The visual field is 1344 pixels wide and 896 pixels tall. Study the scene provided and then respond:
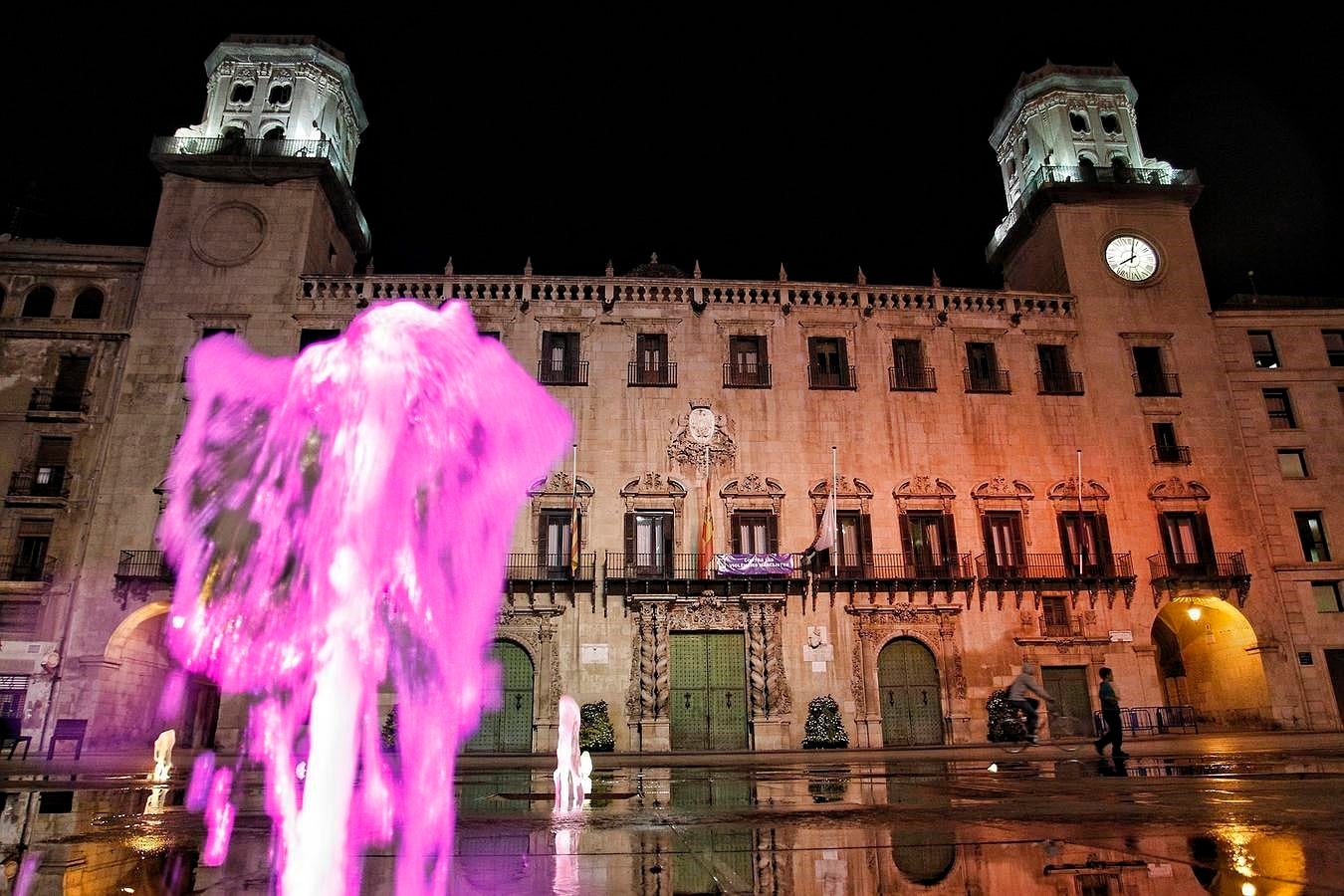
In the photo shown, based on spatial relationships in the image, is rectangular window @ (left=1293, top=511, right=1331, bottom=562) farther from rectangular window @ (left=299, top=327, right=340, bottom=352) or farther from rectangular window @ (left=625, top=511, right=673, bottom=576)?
rectangular window @ (left=299, top=327, right=340, bottom=352)

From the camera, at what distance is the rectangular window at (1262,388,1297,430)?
3036cm

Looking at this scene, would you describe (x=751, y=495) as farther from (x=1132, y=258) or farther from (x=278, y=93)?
(x=278, y=93)

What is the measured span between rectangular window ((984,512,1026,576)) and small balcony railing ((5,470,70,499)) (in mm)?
31826

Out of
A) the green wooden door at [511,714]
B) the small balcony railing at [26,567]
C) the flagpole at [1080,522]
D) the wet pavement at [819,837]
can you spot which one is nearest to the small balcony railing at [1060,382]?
the flagpole at [1080,522]

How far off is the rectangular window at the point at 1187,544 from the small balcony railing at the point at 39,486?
3838 centimetres

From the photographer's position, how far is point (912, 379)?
2967cm

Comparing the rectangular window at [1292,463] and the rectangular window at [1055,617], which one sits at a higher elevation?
the rectangular window at [1292,463]

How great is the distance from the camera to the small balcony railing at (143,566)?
25.1m

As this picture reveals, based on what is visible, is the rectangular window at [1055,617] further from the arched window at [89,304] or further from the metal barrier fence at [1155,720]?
the arched window at [89,304]

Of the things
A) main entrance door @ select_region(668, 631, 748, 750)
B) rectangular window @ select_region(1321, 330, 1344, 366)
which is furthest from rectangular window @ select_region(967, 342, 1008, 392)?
rectangular window @ select_region(1321, 330, 1344, 366)

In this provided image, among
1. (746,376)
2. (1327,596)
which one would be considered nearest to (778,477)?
(746,376)

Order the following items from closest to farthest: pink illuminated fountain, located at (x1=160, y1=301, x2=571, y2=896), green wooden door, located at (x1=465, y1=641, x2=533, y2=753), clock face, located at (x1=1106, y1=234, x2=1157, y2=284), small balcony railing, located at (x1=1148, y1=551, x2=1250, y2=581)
A: 1. pink illuminated fountain, located at (x1=160, y1=301, x2=571, y2=896)
2. green wooden door, located at (x1=465, y1=641, x2=533, y2=753)
3. small balcony railing, located at (x1=1148, y1=551, x2=1250, y2=581)
4. clock face, located at (x1=1106, y1=234, x2=1157, y2=284)

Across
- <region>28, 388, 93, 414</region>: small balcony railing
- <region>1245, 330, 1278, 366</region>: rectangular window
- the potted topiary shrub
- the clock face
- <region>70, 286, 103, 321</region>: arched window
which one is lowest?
the potted topiary shrub

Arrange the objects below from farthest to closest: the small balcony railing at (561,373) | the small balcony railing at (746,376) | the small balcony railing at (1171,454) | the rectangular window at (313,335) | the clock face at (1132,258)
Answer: the clock face at (1132,258) → the small balcony railing at (1171,454) → the small balcony railing at (746,376) → the small balcony railing at (561,373) → the rectangular window at (313,335)
